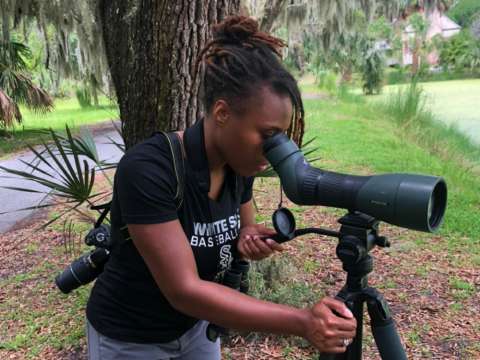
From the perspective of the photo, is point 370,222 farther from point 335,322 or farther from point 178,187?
point 178,187

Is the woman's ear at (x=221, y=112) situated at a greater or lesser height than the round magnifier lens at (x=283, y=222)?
greater

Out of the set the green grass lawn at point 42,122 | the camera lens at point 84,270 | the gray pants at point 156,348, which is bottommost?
the green grass lawn at point 42,122

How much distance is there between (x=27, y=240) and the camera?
189 inches

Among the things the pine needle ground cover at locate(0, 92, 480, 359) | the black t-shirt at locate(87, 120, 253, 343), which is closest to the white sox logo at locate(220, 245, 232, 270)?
the black t-shirt at locate(87, 120, 253, 343)

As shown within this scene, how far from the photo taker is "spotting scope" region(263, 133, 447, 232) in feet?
3.15

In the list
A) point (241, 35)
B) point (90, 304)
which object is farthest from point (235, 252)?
point (241, 35)

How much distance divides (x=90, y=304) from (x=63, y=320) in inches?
74.4

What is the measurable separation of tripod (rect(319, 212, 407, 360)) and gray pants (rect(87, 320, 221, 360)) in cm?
49

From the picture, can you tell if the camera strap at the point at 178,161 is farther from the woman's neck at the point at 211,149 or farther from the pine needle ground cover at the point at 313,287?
the pine needle ground cover at the point at 313,287

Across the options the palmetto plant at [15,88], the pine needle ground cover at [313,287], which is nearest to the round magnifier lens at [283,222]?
the pine needle ground cover at [313,287]

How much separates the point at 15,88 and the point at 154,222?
36.5ft

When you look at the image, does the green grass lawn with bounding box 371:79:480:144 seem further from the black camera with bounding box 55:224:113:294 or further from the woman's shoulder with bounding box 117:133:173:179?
the woman's shoulder with bounding box 117:133:173:179

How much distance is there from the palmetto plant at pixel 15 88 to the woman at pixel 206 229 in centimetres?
967

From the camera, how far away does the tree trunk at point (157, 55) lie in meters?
2.29
